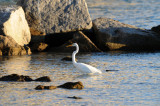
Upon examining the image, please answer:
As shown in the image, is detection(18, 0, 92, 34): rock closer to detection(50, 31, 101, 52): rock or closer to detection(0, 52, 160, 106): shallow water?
detection(50, 31, 101, 52): rock

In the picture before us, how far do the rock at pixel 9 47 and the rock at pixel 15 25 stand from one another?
2.00ft

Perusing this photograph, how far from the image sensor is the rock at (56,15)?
20750 mm

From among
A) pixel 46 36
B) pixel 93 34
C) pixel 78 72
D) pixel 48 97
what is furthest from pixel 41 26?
pixel 48 97

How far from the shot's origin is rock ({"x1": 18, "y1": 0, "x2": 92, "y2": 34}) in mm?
20750

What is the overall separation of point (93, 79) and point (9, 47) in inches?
278

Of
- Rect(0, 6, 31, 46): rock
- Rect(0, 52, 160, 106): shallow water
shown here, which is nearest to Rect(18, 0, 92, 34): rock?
Rect(0, 6, 31, 46): rock

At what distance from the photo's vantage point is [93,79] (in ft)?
39.4

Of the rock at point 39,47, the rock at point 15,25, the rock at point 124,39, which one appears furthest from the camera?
the rock at point 124,39

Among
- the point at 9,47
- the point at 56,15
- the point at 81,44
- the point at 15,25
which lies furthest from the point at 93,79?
the point at 56,15

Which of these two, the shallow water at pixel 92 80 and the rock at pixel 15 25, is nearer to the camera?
the shallow water at pixel 92 80

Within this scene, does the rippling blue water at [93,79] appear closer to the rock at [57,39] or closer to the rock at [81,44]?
the rock at [81,44]

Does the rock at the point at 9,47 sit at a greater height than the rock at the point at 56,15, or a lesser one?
lesser

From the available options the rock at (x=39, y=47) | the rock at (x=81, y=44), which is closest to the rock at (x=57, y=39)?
the rock at (x=39, y=47)

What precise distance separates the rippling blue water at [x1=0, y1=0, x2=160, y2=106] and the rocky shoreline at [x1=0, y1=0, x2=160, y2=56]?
1.31m
